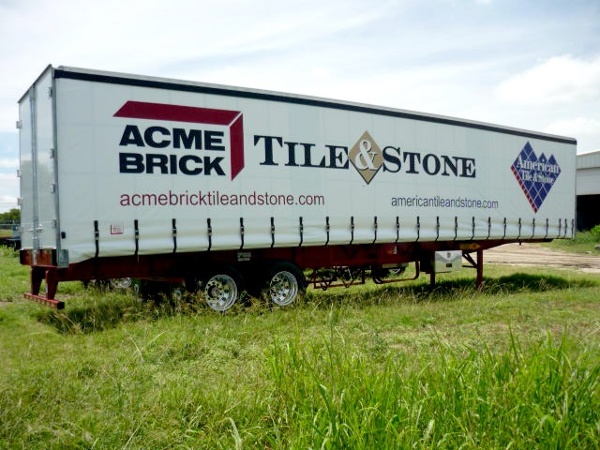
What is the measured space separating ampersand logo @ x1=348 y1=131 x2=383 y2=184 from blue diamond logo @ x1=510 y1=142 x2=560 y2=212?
190 inches

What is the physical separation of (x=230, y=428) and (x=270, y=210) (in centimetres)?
668

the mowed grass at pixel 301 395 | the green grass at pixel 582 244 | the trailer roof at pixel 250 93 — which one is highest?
the trailer roof at pixel 250 93

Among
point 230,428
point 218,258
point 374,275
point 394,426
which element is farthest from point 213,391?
point 374,275

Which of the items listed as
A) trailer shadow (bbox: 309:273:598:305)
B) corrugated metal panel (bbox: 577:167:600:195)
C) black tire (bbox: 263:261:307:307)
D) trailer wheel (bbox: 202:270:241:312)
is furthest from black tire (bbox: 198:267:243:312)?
corrugated metal panel (bbox: 577:167:600:195)

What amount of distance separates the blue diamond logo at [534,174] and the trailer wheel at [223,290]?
8570mm

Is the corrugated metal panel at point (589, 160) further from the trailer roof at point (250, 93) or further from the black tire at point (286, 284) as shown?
the black tire at point (286, 284)

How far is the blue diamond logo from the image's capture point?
51.1 feet

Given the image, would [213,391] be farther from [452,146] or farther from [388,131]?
[452,146]

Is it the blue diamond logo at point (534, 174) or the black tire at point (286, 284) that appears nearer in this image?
the black tire at point (286, 284)

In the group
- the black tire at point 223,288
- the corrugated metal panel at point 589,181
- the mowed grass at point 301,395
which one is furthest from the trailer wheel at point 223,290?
the corrugated metal panel at point 589,181

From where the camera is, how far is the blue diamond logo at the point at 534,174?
1556 centimetres

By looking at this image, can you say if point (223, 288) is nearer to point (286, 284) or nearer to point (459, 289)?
point (286, 284)

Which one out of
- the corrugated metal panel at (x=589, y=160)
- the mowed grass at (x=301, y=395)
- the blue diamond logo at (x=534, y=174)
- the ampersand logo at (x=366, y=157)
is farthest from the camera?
the corrugated metal panel at (x=589, y=160)

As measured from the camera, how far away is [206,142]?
10.2 meters
